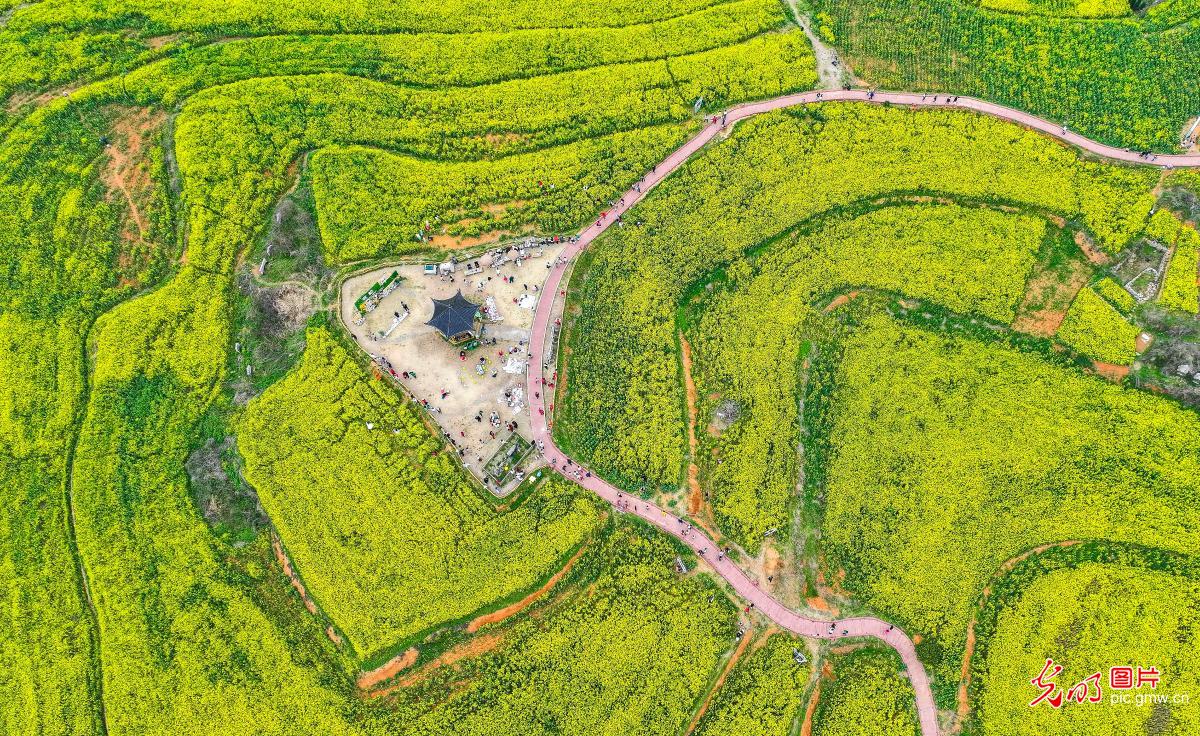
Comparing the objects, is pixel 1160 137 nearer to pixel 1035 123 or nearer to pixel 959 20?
pixel 1035 123

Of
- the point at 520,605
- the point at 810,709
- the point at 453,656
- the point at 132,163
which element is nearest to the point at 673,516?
the point at 520,605

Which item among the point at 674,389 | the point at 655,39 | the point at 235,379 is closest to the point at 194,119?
the point at 235,379

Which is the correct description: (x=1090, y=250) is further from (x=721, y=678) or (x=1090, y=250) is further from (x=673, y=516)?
(x=721, y=678)

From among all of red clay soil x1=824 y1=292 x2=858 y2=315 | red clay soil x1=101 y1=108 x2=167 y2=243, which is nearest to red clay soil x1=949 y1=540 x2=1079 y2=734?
red clay soil x1=824 y1=292 x2=858 y2=315

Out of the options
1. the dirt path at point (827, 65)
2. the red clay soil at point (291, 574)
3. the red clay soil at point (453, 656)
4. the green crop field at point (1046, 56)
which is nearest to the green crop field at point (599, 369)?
the red clay soil at point (291, 574)

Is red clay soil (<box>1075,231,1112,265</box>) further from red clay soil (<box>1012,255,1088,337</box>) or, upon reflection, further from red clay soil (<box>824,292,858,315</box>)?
red clay soil (<box>824,292,858,315</box>)
